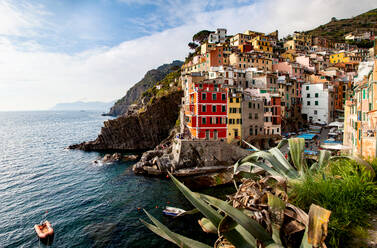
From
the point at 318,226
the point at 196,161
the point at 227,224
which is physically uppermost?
the point at 318,226

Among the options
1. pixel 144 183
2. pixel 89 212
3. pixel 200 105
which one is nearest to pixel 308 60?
pixel 200 105

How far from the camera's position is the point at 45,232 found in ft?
68.3

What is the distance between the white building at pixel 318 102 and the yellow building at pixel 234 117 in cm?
2687

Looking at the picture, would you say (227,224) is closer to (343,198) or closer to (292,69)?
(343,198)

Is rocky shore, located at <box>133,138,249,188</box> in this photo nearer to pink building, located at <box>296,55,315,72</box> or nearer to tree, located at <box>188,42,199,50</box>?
pink building, located at <box>296,55,315,72</box>

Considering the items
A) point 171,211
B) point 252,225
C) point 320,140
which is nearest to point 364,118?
point 252,225

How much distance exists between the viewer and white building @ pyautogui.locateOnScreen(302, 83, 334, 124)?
173 ft

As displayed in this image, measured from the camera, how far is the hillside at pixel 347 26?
12756cm

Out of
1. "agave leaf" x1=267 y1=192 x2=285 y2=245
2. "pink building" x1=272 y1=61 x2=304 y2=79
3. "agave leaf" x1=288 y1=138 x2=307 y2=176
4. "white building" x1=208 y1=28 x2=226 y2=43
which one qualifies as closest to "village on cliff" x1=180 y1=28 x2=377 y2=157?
"pink building" x1=272 y1=61 x2=304 y2=79

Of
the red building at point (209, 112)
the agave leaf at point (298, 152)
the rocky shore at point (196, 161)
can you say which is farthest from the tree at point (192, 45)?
the agave leaf at point (298, 152)

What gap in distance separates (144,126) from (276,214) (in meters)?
65.3

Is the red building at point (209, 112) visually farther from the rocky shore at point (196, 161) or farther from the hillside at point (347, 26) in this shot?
the hillside at point (347, 26)

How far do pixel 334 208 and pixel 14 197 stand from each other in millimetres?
40596

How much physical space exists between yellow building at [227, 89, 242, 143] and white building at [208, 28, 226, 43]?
66215 mm
